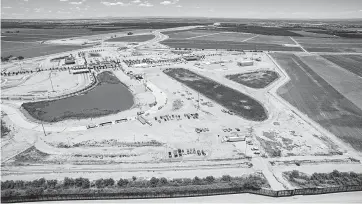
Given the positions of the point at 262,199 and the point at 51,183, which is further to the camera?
the point at 51,183

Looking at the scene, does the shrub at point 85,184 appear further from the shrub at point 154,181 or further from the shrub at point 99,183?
the shrub at point 154,181

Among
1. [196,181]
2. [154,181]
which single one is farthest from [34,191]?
[196,181]

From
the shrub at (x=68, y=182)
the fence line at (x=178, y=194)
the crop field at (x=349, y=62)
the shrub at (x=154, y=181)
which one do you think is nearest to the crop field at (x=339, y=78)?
the crop field at (x=349, y=62)

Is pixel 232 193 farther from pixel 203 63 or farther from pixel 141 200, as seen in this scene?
pixel 203 63

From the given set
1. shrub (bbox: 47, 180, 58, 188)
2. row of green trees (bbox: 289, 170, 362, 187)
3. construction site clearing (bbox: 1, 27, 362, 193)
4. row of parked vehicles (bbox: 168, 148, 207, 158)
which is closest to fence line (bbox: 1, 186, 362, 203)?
row of green trees (bbox: 289, 170, 362, 187)

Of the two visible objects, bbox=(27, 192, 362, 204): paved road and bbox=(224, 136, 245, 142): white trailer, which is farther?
bbox=(224, 136, 245, 142): white trailer

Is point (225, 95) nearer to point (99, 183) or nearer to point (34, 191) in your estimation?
point (99, 183)

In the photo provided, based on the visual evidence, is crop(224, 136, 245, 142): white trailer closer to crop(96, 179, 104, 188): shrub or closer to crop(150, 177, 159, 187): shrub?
crop(150, 177, 159, 187): shrub
